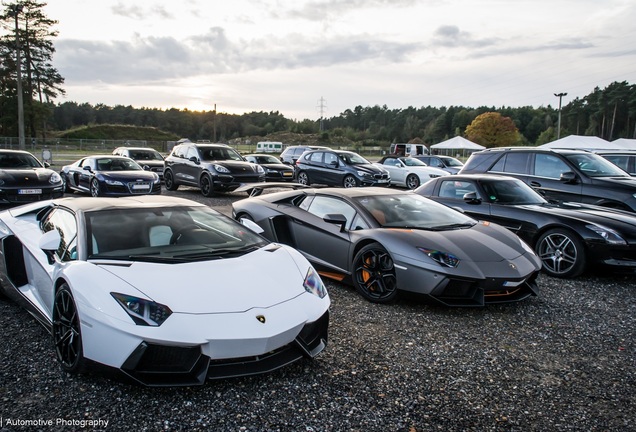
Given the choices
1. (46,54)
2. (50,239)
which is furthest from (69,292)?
(46,54)

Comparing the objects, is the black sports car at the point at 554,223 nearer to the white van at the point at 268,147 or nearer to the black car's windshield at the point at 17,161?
the black car's windshield at the point at 17,161

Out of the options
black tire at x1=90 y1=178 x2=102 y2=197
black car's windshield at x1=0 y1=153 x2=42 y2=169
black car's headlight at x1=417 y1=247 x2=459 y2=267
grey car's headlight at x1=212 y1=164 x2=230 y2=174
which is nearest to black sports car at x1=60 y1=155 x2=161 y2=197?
black tire at x1=90 y1=178 x2=102 y2=197

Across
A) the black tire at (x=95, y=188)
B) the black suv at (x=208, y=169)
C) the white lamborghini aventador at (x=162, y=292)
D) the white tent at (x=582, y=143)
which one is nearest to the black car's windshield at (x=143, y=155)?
the black suv at (x=208, y=169)

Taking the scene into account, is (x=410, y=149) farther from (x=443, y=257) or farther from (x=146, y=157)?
(x=443, y=257)

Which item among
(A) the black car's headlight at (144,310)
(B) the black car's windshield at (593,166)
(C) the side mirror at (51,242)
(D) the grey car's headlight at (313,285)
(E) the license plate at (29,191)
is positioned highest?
(B) the black car's windshield at (593,166)

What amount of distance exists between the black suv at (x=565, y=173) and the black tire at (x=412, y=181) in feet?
32.0

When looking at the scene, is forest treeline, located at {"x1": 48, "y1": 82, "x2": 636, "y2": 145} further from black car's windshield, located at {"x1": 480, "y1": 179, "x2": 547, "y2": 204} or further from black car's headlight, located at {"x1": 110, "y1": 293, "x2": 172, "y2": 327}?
black car's headlight, located at {"x1": 110, "y1": 293, "x2": 172, "y2": 327}

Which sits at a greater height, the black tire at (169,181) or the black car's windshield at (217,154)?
the black car's windshield at (217,154)

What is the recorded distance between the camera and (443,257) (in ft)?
14.9

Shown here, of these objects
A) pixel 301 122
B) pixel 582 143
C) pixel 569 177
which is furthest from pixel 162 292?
pixel 301 122

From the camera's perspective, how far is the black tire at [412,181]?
19.5 meters

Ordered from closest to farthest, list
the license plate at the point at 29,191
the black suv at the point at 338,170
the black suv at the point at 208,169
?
the license plate at the point at 29,191 → the black suv at the point at 208,169 → the black suv at the point at 338,170

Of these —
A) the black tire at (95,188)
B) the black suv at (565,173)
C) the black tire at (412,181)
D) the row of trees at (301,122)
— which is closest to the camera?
the black suv at (565,173)

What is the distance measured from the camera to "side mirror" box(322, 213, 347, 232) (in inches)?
208
